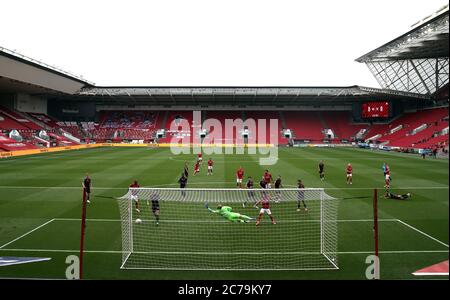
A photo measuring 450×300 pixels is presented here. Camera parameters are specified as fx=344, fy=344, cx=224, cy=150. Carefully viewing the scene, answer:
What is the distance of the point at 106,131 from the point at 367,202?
6021 centimetres

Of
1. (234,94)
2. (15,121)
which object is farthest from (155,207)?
(234,94)

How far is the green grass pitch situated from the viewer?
8.03m

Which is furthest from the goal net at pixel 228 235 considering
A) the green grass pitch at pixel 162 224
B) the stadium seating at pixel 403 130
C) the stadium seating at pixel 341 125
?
the stadium seating at pixel 341 125

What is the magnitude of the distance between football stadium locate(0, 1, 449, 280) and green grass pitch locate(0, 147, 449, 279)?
0.06m

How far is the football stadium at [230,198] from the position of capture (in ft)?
27.1

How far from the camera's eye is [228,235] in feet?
38.2

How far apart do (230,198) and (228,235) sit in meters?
4.30

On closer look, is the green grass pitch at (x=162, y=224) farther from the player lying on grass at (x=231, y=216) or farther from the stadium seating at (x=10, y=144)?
the stadium seating at (x=10, y=144)

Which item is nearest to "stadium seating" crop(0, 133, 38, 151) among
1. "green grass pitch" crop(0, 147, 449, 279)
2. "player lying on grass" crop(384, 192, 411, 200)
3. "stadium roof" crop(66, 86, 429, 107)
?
"green grass pitch" crop(0, 147, 449, 279)

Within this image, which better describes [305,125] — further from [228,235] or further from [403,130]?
[228,235]

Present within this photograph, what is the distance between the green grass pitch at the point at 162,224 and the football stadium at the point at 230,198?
0.19 feet

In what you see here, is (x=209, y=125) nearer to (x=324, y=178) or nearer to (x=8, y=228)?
(x=324, y=178)
